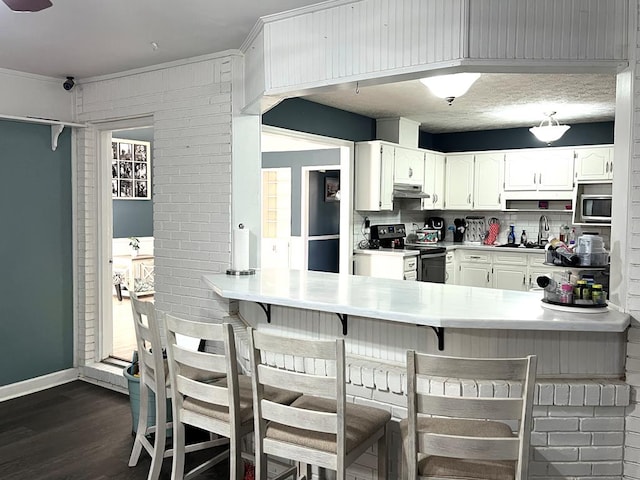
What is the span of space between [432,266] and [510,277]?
1.06m

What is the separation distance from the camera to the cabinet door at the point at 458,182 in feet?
23.6

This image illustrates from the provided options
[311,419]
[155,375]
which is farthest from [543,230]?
[311,419]

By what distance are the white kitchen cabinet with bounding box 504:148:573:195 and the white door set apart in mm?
3045

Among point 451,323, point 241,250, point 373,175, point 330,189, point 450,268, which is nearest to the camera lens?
point 451,323

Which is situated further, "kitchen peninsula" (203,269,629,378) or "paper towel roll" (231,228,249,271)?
"paper towel roll" (231,228,249,271)

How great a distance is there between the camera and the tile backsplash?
6.41m

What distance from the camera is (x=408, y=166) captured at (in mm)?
6445

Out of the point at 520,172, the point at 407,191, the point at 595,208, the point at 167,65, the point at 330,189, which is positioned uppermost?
the point at 167,65

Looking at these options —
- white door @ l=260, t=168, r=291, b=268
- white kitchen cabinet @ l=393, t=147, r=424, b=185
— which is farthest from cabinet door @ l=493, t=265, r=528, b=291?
white door @ l=260, t=168, r=291, b=268

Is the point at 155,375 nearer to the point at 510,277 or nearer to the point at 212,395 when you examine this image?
the point at 212,395

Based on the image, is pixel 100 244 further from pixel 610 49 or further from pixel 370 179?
pixel 610 49

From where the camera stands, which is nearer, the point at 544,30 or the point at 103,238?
the point at 544,30

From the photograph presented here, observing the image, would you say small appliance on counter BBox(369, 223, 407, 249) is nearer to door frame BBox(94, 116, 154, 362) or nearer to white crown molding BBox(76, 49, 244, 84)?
door frame BBox(94, 116, 154, 362)

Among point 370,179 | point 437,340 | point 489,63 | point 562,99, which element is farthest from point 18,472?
point 562,99
